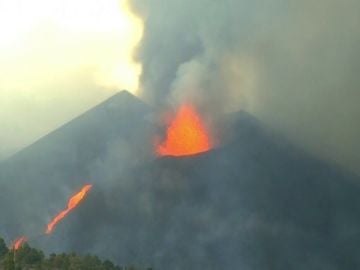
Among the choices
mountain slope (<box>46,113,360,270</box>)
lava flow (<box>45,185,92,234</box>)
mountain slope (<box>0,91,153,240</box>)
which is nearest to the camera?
mountain slope (<box>46,113,360,270</box>)

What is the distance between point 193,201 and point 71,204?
16.0 metres

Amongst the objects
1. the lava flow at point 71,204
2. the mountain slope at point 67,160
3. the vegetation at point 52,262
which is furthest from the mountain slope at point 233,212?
the vegetation at point 52,262

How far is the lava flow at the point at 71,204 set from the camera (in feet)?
229

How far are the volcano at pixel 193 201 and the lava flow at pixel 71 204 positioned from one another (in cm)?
154

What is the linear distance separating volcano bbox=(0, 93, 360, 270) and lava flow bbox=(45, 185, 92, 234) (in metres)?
1.54

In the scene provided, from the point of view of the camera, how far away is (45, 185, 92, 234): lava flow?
69.9 m

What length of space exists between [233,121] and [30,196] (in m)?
30.1

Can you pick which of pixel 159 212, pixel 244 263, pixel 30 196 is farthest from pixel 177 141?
pixel 244 263

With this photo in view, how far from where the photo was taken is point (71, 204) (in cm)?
7425

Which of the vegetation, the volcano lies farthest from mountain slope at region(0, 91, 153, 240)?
the vegetation

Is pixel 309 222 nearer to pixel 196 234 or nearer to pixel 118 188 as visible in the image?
pixel 196 234

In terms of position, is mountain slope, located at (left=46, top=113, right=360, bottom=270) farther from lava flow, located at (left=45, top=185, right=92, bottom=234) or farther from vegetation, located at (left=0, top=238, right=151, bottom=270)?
vegetation, located at (left=0, top=238, right=151, bottom=270)

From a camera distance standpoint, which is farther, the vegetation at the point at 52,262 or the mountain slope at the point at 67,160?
the mountain slope at the point at 67,160

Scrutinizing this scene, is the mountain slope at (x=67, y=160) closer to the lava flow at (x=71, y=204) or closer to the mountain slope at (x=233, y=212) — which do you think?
the lava flow at (x=71, y=204)
